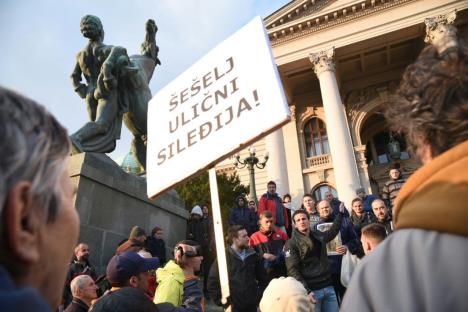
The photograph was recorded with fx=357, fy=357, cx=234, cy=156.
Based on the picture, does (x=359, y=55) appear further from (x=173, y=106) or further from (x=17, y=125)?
(x=17, y=125)

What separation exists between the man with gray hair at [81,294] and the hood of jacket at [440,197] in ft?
9.08

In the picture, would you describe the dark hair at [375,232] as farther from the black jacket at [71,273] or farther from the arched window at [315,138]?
the arched window at [315,138]

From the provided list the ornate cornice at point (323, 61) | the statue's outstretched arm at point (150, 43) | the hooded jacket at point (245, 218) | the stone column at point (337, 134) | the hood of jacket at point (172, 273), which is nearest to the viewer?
the hood of jacket at point (172, 273)

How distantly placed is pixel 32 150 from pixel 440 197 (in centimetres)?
85

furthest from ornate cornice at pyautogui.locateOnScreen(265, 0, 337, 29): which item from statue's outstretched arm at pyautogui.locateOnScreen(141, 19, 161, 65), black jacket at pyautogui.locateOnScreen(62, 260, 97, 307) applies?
black jacket at pyautogui.locateOnScreen(62, 260, 97, 307)

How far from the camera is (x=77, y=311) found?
2.83m

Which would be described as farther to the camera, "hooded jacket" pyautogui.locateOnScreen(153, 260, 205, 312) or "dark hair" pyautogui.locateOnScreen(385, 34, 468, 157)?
"hooded jacket" pyautogui.locateOnScreen(153, 260, 205, 312)

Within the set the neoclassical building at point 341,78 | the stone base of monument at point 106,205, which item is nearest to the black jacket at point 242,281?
the stone base of monument at point 106,205

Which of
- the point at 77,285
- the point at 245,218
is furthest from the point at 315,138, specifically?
the point at 77,285

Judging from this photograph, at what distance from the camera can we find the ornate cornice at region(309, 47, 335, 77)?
19797mm

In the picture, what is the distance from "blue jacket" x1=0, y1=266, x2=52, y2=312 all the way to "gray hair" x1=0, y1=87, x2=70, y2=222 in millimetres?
128

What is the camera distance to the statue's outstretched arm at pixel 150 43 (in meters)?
7.07

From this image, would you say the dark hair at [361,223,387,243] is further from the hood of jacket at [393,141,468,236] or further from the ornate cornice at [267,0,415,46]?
the ornate cornice at [267,0,415,46]

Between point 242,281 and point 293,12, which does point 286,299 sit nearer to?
point 242,281
